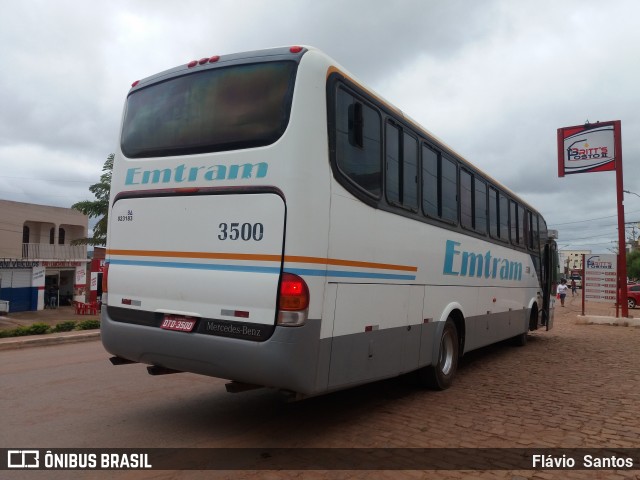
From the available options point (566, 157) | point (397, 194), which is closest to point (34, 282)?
point (566, 157)

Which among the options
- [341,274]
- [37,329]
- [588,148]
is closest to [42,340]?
[37,329]

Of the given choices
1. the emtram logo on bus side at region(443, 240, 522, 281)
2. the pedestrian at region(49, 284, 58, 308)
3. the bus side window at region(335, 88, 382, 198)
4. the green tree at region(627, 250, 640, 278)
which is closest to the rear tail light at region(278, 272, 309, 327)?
the bus side window at region(335, 88, 382, 198)

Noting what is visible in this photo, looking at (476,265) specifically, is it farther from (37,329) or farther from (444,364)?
(37,329)

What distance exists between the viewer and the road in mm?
4902

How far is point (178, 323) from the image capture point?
4.85 metres

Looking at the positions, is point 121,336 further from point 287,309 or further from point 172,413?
point 287,309

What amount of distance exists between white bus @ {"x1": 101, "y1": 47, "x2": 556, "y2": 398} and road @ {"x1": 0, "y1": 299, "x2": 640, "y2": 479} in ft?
2.06

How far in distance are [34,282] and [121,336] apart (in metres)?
34.4

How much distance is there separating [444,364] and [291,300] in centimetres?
389

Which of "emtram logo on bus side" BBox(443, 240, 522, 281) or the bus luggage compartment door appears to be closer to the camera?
the bus luggage compartment door

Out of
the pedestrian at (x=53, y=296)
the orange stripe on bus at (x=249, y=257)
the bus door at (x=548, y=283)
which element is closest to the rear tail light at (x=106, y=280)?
the orange stripe on bus at (x=249, y=257)

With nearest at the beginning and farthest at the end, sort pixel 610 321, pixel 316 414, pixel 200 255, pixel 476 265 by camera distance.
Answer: pixel 200 255 → pixel 316 414 → pixel 476 265 → pixel 610 321

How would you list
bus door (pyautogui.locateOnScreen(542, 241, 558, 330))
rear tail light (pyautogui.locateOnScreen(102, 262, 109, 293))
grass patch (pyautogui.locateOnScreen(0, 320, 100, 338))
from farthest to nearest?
bus door (pyautogui.locateOnScreen(542, 241, 558, 330)), grass patch (pyautogui.locateOnScreen(0, 320, 100, 338)), rear tail light (pyautogui.locateOnScreen(102, 262, 109, 293))

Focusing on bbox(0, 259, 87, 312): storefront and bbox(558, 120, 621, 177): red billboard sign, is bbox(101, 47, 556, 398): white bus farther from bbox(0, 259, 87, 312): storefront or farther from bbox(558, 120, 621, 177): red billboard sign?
bbox(0, 259, 87, 312): storefront
